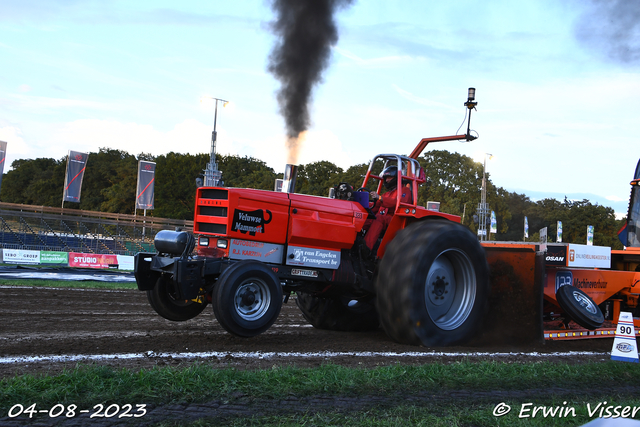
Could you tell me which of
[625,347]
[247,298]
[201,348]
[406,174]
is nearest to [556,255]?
[625,347]

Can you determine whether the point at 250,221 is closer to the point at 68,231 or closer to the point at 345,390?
the point at 345,390

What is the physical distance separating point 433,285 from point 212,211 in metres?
2.88

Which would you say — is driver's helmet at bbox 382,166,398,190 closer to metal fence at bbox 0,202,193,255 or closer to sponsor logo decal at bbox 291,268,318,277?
sponsor logo decal at bbox 291,268,318,277

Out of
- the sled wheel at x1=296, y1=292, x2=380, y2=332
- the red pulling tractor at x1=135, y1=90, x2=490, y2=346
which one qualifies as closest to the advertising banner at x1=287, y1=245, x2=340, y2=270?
the red pulling tractor at x1=135, y1=90, x2=490, y2=346

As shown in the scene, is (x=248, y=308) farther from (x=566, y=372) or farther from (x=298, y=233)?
(x=566, y=372)

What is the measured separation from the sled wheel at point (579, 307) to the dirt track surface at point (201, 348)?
329mm

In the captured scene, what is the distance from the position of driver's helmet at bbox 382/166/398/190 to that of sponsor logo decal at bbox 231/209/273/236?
191 centimetres

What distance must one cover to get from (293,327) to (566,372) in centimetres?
407

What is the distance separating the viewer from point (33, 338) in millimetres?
5969

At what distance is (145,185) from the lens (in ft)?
105

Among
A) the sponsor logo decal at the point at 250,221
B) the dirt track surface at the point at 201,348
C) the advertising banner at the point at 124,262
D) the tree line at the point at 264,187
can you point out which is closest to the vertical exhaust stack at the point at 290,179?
the sponsor logo decal at the point at 250,221

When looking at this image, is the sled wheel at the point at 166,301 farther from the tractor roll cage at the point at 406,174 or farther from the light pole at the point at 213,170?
the light pole at the point at 213,170

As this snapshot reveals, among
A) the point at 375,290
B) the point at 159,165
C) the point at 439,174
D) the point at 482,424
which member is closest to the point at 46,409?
the point at 482,424

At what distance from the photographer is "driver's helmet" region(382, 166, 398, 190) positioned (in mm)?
7590
